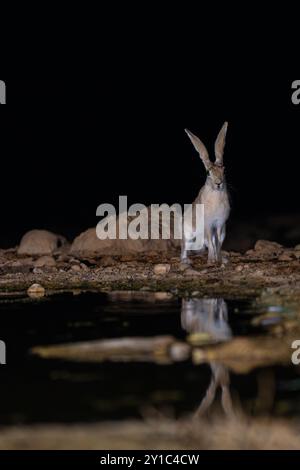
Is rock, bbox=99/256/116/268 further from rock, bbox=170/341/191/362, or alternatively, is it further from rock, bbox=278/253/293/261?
rock, bbox=170/341/191/362

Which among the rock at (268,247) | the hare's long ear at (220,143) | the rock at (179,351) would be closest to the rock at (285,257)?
the rock at (268,247)

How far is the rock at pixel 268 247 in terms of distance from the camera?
591 inches

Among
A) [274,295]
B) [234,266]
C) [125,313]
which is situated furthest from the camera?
[234,266]

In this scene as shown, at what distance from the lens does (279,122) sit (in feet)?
62.9

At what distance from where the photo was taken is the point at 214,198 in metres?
13.3

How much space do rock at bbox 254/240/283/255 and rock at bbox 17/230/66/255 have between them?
444 centimetres

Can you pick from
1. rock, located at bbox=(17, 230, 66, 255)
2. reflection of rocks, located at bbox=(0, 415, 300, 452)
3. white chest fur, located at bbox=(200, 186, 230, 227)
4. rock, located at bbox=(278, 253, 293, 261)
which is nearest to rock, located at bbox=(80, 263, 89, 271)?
white chest fur, located at bbox=(200, 186, 230, 227)

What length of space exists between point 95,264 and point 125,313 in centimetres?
655

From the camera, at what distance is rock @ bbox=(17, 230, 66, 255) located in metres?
18.0

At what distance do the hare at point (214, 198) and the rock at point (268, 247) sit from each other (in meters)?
1.62

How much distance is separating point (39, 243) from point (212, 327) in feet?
37.4

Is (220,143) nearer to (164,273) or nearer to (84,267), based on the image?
(164,273)
